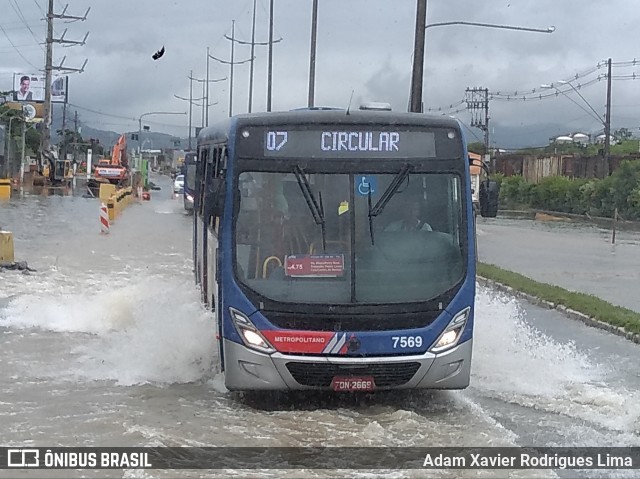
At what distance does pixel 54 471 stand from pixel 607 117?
63.9 m

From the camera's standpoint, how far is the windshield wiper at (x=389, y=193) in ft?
30.9

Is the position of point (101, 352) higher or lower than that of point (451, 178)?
lower

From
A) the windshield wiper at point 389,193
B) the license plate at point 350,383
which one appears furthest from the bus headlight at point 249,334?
the windshield wiper at point 389,193

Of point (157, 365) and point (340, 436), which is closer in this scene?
point (340, 436)

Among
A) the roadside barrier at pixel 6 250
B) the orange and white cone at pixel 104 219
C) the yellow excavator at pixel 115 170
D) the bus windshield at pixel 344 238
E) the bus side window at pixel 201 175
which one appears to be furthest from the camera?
the yellow excavator at pixel 115 170

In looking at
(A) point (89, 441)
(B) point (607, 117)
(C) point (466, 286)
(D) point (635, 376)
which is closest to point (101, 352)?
(A) point (89, 441)

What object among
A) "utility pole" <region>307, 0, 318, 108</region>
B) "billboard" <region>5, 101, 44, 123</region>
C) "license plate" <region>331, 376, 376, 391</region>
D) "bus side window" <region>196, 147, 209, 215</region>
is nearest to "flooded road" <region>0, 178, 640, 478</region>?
"license plate" <region>331, 376, 376, 391</region>

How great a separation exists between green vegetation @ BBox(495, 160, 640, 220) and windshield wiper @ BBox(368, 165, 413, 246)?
161 feet

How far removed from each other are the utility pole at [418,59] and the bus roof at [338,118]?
1514 centimetres

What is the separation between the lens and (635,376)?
1178cm

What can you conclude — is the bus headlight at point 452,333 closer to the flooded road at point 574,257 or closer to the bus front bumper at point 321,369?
the bus front bumper at point 321,369

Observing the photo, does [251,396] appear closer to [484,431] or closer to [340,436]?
[340,436]

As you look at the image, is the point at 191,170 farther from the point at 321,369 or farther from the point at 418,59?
the point at 321,369

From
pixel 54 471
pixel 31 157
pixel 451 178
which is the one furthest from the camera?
pixel 31 157
